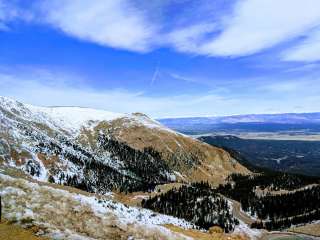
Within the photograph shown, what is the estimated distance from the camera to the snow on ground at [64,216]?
4016 cm

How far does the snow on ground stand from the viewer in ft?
132

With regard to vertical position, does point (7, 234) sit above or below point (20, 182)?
below

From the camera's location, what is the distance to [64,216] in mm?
42500

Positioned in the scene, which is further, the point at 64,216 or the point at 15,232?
the point at 64,216

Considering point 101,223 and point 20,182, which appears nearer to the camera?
point 101,223

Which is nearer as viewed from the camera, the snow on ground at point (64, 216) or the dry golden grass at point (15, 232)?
the dry golden grass at point (15, 232)

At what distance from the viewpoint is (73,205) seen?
1764 inches

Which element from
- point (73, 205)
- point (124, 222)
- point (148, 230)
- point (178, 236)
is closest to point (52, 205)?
point (73, 205)

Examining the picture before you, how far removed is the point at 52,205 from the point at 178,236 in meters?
14.3

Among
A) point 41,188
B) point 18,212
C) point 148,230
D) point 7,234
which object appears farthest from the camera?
point 41,188

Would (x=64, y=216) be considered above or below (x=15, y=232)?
above

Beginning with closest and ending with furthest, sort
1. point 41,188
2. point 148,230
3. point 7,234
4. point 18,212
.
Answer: point 7,234 → point 18,212 → point 148,230 → point 41,188

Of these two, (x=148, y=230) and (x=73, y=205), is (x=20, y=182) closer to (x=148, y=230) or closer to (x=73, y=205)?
(x=73, y=205)

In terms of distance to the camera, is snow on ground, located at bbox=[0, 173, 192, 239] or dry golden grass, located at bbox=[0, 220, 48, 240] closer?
dry golden grass, located at bbox=[0, 220, 48, 240]
